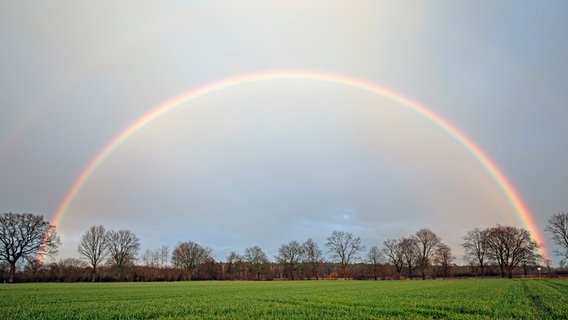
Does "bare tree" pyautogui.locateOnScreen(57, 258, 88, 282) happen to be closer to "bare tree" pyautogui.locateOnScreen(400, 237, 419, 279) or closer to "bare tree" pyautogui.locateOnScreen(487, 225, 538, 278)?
"bare tree" pyautogui.locateOnScreen(400, 237, 419, 279)

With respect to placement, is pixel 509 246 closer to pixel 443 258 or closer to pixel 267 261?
pixel 443 258

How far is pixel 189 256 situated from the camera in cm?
13788

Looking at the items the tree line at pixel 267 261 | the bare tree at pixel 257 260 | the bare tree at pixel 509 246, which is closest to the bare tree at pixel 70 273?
the tree line at pixel 267 261

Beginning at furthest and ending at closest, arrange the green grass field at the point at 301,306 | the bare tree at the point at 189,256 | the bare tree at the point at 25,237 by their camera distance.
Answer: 1. the bare tree at the point at 189,256
2. the bare tree at the point at 25,237
3. the green grass field at the point at 301,306

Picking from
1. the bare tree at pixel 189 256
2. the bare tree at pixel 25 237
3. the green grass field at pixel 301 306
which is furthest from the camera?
the bare tree at pixel 189 256

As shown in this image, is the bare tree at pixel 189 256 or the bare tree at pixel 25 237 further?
the bare tree at pixel 189 256

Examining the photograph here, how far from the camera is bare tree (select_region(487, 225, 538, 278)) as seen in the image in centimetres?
10338

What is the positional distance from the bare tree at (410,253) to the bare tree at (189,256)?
76.1m

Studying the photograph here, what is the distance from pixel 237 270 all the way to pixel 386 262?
202ft

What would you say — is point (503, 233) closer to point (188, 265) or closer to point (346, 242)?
point (346, 242)

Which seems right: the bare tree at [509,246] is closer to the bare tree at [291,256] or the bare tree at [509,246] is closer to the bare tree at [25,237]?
the bare tree at [291,256]

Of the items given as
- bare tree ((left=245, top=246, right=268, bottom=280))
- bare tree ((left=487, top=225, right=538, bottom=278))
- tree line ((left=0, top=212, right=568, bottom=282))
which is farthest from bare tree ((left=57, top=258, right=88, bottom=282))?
bare tree ((left=487, top=225, right=538, bottom=278))

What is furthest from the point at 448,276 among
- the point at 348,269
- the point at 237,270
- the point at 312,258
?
the point at 237,270

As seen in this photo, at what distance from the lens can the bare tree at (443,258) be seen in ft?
397
